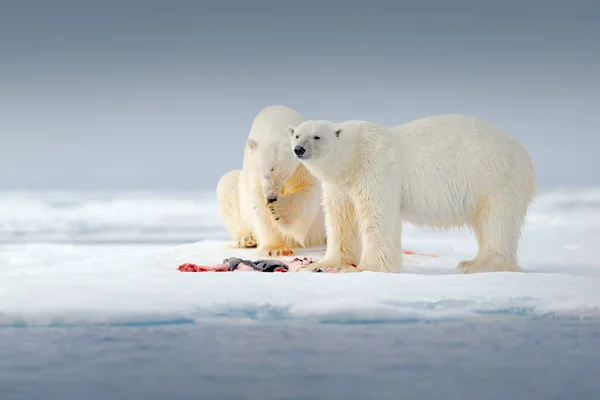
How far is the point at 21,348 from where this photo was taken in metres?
4.12

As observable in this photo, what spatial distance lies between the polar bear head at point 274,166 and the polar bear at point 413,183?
0.83 metres

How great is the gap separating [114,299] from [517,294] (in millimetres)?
2732

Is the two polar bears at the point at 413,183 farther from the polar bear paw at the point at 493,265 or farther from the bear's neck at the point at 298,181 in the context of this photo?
the bear's neck at the point at 298,181

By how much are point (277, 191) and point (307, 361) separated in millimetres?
3694

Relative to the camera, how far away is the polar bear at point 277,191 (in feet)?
24.4

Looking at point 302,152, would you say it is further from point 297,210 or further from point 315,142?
point 297,210

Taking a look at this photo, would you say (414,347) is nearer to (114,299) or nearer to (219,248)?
(114,299)

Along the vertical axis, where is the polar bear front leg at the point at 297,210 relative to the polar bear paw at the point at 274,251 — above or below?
above

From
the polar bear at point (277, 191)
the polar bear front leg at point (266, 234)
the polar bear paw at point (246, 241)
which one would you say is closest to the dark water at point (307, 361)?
the polar bear at point (277, 191)

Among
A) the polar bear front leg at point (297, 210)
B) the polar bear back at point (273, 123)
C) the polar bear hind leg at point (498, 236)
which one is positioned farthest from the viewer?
the polar bear back at point (273, 123)

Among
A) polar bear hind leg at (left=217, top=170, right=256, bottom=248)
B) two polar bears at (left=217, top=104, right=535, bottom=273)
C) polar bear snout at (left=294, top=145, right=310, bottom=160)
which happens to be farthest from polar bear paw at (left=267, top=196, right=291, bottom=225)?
polar bear snout at (left=294, top=145, right=310, bottom=160)

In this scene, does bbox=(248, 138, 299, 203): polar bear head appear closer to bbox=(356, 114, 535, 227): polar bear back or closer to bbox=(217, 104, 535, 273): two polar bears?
bbox=(217, 104, 535, 273): two polar bears

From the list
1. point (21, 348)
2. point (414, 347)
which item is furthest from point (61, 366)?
point (414, 347)

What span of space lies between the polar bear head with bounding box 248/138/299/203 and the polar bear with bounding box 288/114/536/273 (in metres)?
0.83
